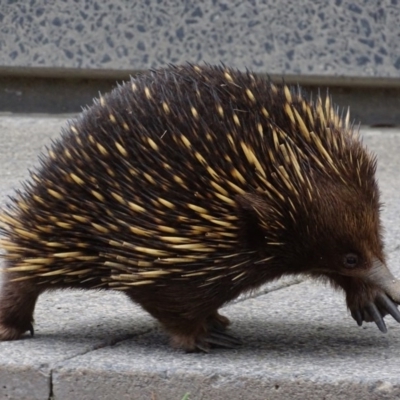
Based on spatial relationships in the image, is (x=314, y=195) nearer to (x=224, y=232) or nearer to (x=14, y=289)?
(x=224, y=232)

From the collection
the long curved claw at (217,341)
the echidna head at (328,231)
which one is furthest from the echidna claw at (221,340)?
the echidna head at (328,231)

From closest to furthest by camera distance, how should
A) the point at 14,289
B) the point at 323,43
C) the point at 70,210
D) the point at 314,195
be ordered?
the point at 314,195
the point at 70,210
the point at 14,289
the point at 323,43

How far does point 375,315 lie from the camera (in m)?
4.22

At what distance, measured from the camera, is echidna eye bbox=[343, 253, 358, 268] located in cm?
392

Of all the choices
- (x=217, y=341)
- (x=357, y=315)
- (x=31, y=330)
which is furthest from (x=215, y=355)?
(x=31, y=330)

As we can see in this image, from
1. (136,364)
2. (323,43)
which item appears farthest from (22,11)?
(136,364)

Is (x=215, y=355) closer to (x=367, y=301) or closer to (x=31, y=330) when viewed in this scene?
(x=367, y=301)

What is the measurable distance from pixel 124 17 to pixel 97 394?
4.70m

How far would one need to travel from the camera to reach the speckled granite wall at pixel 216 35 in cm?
820

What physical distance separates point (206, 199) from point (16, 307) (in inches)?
40.6

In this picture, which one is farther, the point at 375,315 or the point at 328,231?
the point at 375,315

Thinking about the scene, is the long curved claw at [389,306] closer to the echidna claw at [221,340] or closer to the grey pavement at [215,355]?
the grey pavement at [215,355]

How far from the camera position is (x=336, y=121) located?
164 inches

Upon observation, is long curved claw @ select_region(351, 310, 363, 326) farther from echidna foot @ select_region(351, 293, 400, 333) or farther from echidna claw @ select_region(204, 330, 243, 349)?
echidna claw @ select_region(204, 330, 243, 349)
